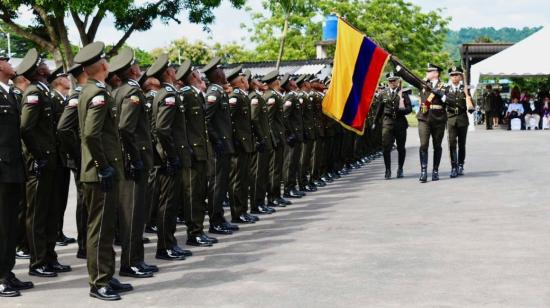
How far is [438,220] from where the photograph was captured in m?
10.5

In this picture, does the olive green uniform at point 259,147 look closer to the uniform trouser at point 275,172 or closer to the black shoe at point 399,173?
the uniform trouser at point 275,172

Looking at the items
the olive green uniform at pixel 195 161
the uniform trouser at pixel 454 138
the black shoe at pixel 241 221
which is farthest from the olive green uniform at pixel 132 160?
the uniform trouser at pixel 454 138

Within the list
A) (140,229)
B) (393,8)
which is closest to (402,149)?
(140,229)

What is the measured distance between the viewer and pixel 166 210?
331 inches

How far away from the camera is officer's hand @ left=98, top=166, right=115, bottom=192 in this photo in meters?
6.54

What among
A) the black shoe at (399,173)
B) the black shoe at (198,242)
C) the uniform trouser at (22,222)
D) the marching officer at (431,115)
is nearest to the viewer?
the uniform trouser at (22,222)

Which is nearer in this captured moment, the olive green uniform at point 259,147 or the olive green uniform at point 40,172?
the olive green uniform at point 40,172

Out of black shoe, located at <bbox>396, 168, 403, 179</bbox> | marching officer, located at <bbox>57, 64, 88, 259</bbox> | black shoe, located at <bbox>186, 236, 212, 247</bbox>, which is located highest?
marching officer, located at <bbox>57, 64, 88, 259</bbox>

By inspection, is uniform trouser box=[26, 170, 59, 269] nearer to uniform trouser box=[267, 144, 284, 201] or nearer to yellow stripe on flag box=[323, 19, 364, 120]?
uniform trouser box=[267, 144, 284, 201]

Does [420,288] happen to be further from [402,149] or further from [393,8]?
[393,8]

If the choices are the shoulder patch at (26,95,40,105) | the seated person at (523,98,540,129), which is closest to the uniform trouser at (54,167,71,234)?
the shoulder patch at (26,95,40,105)

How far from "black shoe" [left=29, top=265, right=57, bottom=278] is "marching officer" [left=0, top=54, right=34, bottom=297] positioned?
614 mm

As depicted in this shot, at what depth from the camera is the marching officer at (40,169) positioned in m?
7.70

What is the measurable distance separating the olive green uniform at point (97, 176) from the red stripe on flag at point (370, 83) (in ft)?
28.6
